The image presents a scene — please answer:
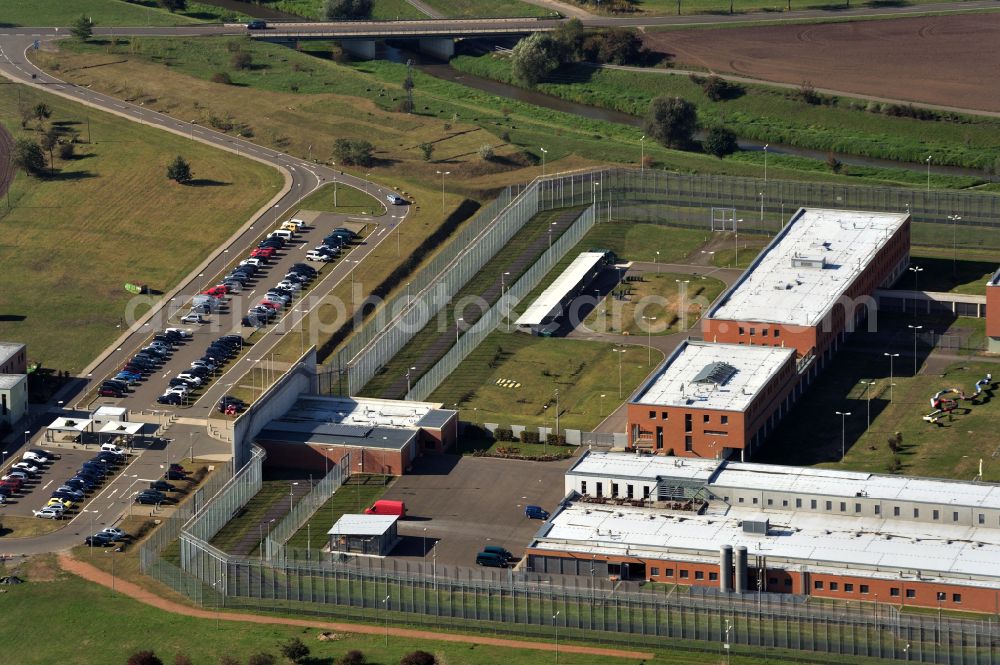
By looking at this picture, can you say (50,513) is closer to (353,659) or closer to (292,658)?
(292,658)

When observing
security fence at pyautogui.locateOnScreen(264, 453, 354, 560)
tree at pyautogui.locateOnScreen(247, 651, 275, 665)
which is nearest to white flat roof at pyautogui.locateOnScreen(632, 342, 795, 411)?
security fence at pyautogui.locateOnScreen(264, 453, 354, 560)

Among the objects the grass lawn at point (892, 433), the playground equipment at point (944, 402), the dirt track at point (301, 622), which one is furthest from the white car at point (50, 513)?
the playground equipment at point (944, 402)

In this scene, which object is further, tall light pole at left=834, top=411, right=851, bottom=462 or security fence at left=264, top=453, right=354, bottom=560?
tall light pole at left=834, top=411, right=851, bottom=462

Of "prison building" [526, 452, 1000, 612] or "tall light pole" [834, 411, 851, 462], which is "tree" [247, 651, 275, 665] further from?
"tall light pole" [834, 411, 851, 462]

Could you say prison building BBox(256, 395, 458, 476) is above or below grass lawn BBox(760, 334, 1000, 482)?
above

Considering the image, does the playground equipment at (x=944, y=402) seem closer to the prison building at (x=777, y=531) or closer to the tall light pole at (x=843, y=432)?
the tall light pole at (x=843, y=432)

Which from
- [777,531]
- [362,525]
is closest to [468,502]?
[362,525]

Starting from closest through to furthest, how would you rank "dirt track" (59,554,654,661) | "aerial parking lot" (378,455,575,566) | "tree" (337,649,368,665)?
"tree" (337,649,368,665), "dirt track" (59,554,654,661), "aerial parking lot" (378,455,575,566)
